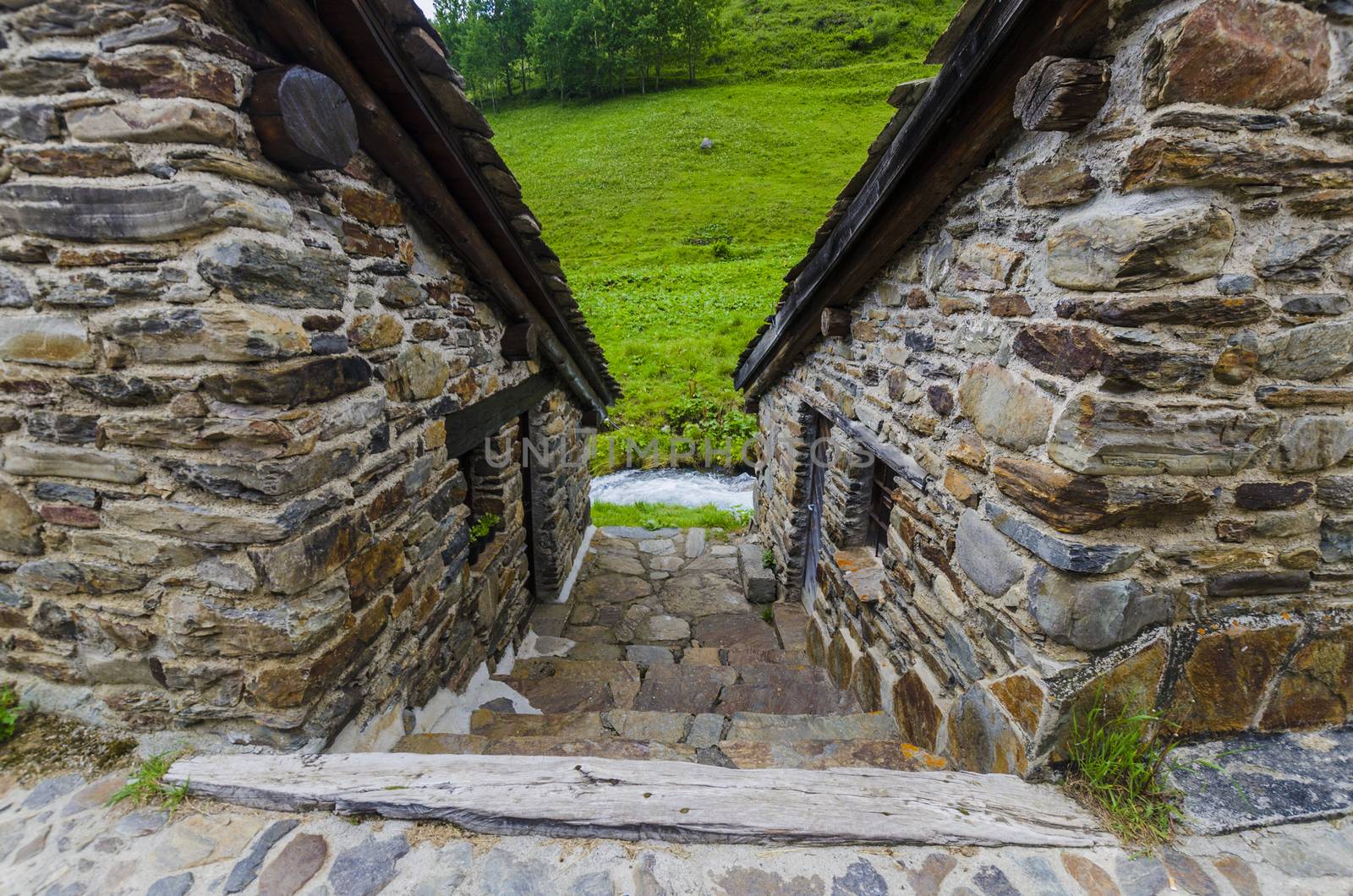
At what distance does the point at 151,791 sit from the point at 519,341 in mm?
2694

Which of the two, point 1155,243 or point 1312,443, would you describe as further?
point 1312,443

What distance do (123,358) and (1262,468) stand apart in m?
3.17

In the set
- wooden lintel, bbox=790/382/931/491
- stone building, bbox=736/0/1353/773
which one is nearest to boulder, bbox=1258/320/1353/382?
stone building, bbox=736/0/1353/773

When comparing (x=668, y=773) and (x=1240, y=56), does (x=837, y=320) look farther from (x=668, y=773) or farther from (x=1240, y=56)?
(x=668, y=773)

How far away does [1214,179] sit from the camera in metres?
1.36

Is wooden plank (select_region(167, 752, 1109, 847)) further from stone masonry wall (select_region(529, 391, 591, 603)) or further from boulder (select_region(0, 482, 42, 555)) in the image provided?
stone masonry wall (select_region(529, 391, 591, 603))

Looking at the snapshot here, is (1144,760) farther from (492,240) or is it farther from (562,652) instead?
(562,652)

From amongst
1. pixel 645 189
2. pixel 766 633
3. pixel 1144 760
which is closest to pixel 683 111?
pixel 645 189

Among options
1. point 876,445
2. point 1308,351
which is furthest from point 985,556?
point 876,445

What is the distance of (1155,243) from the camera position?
4.53ft

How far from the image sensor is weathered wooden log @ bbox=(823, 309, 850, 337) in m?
3.58

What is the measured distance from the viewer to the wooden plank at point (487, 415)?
2955mm

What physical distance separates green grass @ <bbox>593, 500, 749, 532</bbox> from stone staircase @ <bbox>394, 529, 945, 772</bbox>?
1259 mm

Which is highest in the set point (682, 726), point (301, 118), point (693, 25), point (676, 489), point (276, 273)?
point (693, 25)
